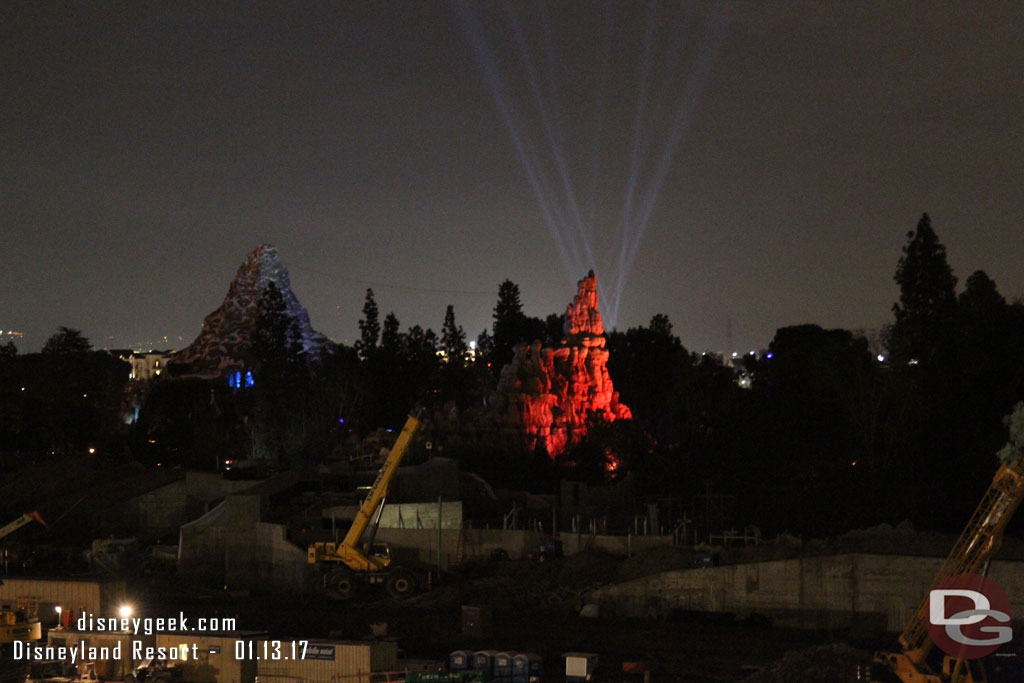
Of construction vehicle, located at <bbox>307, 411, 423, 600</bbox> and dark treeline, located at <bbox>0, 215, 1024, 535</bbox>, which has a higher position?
dark treeline, located at <bbox>0, 215, 1024, 535</bbox>

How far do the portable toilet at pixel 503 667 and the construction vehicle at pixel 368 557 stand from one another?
1364 centimetres

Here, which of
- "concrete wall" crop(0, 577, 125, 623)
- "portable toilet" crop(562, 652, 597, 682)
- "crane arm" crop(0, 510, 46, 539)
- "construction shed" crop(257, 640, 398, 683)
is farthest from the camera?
"crane arm" crop(0, 510, 46, 539)

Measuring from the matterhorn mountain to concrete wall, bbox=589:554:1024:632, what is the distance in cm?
6970

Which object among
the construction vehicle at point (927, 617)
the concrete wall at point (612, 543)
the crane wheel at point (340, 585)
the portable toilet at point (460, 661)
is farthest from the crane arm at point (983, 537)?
the crane wheel at point (340, 585)

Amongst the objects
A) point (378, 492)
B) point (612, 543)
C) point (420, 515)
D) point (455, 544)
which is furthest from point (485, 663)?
point (420, 515)

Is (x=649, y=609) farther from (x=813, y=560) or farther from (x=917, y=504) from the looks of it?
(x=917, y=504)

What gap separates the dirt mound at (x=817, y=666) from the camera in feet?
96.1

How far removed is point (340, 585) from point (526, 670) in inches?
597

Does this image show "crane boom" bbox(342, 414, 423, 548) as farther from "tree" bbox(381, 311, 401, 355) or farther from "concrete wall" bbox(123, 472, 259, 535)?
"tree" bbox(381, 311, 401, 355)

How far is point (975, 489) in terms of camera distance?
48500mm

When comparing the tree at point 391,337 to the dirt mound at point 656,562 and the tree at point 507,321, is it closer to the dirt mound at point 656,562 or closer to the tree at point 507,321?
the tree at point 507,321

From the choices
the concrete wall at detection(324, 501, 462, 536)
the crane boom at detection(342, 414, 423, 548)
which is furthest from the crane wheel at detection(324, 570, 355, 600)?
the concrete wall at detection(324, 501, 462, 536)

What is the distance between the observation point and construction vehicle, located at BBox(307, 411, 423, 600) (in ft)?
141

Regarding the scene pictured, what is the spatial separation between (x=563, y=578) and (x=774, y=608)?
25.6 ft
